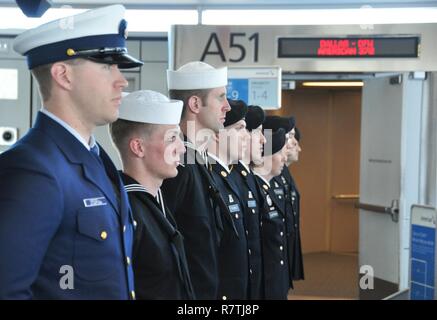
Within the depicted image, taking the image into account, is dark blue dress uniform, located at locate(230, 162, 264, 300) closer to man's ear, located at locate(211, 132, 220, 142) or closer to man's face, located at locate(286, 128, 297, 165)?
man's ear, located at locate(211, 132, 220, 142)

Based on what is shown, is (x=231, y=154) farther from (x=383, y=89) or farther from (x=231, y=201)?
(x=383, y=89)

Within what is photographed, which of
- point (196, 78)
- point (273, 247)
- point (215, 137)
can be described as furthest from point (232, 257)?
point (273, 247)

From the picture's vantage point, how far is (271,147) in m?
4.45

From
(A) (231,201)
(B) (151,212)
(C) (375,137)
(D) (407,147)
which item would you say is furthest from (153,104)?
(C) (375,137)

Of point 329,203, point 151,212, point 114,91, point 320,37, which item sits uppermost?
point 320,37

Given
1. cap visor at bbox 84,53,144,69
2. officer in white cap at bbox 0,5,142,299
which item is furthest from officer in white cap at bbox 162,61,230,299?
cap visor at bbox 84,53,144,69

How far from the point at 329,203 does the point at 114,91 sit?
7.26 metres

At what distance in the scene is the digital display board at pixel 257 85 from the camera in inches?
166

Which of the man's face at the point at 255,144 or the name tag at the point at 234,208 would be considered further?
the man's face at the point at 255,144

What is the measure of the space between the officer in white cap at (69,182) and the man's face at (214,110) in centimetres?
98

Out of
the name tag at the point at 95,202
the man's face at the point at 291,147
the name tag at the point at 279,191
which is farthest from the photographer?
the man's face at the point at 291,147

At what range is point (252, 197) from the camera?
3410 millimetres

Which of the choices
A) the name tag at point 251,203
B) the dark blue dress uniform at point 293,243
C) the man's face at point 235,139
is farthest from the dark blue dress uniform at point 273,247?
the dark blue dress uniform at point 293,243

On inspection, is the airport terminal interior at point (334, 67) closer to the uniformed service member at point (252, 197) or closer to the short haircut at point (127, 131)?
the uniformed service member at point (252, 197)
